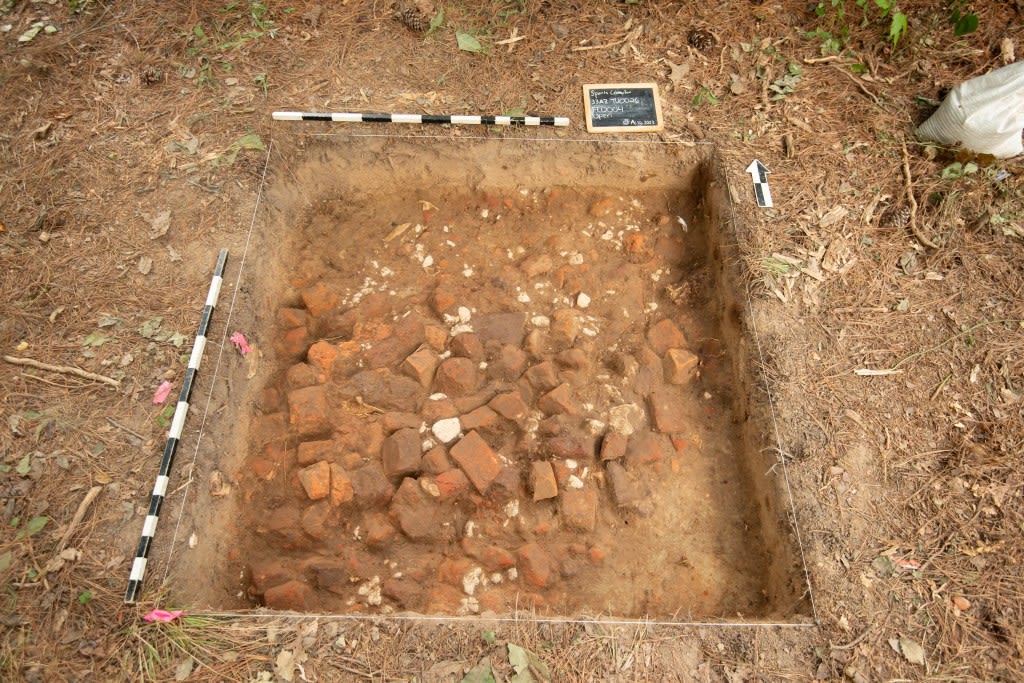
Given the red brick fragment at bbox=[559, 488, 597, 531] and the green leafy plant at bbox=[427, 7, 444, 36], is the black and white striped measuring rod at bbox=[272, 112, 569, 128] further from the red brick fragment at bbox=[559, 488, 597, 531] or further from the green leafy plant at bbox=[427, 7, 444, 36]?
the red brick fragment at bbox=[559, 488, 597, 531]

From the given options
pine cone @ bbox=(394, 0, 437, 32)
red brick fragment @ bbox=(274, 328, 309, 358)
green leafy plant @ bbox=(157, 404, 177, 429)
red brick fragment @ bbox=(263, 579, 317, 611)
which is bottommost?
red brick fragment @ bbox=(263, 579, 317, 611)

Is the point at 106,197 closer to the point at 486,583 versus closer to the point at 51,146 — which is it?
the point at 51,146

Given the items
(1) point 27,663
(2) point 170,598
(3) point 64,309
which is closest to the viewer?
(1) point 27,663

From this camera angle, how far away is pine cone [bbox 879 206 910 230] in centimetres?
316

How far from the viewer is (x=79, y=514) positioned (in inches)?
93.9

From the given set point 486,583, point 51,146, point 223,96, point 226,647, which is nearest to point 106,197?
point 51,146

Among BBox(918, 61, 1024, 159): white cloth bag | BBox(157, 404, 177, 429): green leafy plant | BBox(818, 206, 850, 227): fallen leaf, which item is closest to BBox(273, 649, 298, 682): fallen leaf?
BBox(157, 404, 177, 429): green leafy plant

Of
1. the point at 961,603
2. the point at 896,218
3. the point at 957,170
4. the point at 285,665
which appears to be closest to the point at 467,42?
the point at 896,218

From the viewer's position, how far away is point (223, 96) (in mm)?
3482

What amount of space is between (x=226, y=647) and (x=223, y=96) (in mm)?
2946

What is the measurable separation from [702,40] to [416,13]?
5.89 ft

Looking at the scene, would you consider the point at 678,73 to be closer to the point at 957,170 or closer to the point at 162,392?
the point at 957,170

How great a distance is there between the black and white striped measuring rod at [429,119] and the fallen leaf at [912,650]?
117 inches

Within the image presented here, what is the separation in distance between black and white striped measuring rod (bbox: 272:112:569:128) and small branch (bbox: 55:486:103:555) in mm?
2168
